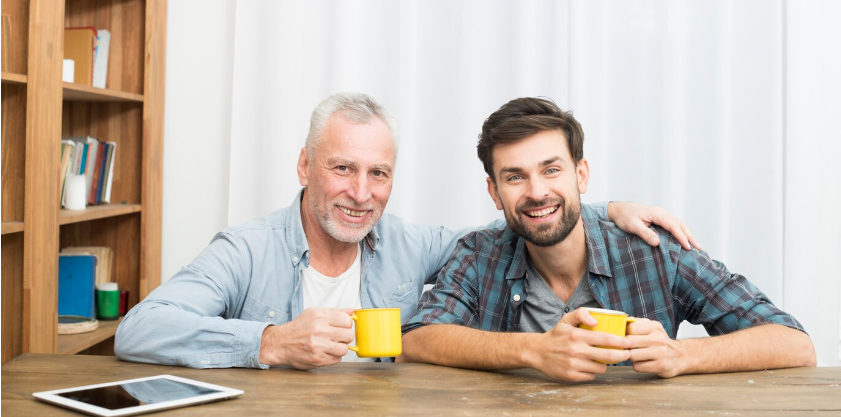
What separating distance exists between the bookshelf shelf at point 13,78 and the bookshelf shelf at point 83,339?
813 millimetres

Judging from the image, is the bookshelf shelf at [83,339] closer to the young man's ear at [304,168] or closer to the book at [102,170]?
the book at [102,170]

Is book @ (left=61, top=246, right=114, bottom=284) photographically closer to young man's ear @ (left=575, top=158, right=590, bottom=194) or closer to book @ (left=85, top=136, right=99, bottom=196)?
book @ (left=85, top=136, right=99, bottom=196)

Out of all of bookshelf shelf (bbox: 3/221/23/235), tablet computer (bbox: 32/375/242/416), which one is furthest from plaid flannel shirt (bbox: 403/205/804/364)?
bookshelf shelf (bbox: 3/221/23/235)

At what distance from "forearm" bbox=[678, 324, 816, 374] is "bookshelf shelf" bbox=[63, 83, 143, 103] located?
6.54 ft

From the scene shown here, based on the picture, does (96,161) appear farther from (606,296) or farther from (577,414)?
(577,414)

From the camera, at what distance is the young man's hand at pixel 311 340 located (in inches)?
52.1

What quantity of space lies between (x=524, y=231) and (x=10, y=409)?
107 centimetres

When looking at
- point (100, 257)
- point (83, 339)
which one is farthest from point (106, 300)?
point (83, 339)

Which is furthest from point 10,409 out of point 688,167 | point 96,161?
point 688,167

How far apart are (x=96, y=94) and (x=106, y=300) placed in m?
0.79

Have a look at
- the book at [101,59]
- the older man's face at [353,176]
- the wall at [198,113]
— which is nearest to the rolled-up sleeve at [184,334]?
the older man's face at [353,176]

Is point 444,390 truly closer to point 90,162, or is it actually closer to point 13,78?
point 13,78

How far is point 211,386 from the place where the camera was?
1167mm

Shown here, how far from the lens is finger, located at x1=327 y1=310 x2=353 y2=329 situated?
Answer: 135cm
